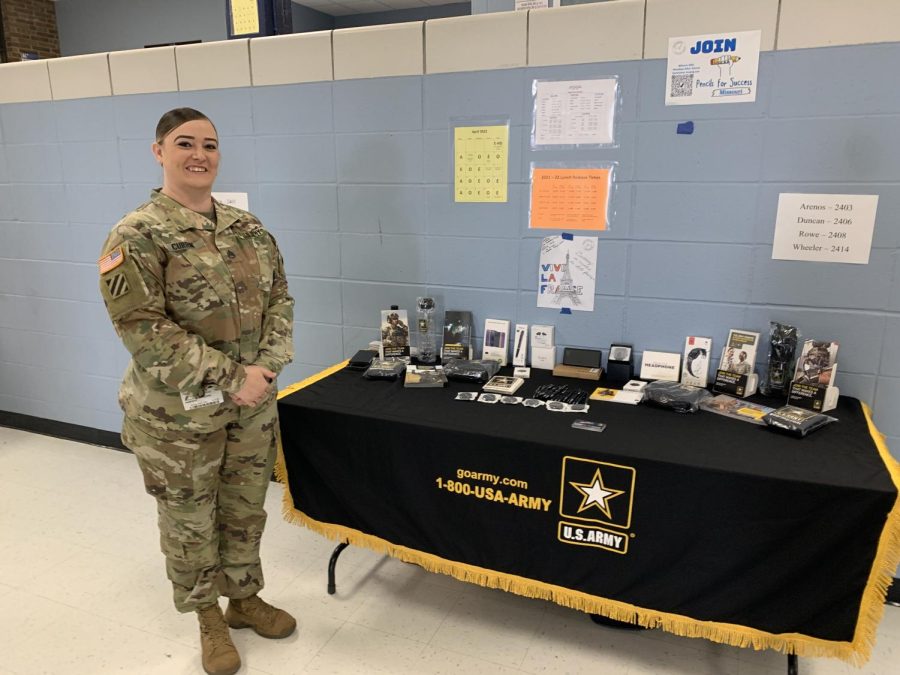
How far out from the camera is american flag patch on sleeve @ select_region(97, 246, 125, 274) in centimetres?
151

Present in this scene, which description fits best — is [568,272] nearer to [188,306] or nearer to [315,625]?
[188,306]

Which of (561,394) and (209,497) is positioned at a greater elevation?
(561,394)

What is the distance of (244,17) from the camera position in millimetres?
2531

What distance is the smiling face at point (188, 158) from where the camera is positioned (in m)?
1.63

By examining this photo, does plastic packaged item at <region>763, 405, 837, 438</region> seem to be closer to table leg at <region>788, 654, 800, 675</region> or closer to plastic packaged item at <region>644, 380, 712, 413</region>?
plastic packaged item at <region>644, 380, 712, 413</region>

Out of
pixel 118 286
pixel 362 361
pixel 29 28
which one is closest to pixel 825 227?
pixel 362 361

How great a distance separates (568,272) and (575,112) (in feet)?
1.80

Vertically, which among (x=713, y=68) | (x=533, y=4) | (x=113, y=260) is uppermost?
(x=533, y=4)

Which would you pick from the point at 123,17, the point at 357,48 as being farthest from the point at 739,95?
the point at 123,17

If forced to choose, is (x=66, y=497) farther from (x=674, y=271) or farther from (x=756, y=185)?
(x=756, y=185)

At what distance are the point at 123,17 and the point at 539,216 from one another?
7.41 metres

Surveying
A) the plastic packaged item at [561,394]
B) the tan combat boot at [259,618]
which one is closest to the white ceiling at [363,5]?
the plastic packaged item at [561,394]

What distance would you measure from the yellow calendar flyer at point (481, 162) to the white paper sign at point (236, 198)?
3.32 feet

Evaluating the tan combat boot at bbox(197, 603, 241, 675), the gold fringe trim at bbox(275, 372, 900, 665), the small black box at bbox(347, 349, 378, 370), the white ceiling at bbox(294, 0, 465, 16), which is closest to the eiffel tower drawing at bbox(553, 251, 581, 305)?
the small black box at bbox(347, 349, 378, 370)
